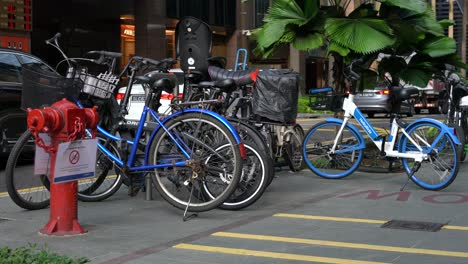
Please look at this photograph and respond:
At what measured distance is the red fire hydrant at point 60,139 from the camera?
563 centimetres

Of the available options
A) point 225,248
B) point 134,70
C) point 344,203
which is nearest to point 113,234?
point 225,248

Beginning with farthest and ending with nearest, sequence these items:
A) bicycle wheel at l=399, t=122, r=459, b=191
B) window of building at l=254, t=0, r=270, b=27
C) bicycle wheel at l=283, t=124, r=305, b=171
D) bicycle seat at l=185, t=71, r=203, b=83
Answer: window of building at l=254, t=0, r=270, b=27 → bicycle wheel at l=283, t=124, r=305, b=171 → bicycle seat at l=185, t=71, r=203, b=83 → bicycle wheel at l=399, t=122, r=459, b=191

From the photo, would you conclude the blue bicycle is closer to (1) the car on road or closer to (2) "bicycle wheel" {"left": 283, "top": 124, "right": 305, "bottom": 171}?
(2) "bicycle wheel" {"left": 283, "top": 124, "right": 305, "bottom": 171}

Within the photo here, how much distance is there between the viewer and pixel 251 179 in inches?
265

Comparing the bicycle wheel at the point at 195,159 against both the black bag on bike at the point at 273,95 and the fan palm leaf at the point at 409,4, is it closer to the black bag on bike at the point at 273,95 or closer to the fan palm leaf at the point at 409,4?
the black bag on bike at the point at 273,95

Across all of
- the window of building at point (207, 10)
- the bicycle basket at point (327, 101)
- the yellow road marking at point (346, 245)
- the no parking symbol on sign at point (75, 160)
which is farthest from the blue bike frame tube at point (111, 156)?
the window of building at point (207, 10)

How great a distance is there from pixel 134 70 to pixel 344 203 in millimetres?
2702

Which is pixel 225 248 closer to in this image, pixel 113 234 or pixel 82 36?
pixel 113 234

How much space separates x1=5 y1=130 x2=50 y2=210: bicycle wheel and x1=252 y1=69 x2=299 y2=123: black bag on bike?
268 centimetres

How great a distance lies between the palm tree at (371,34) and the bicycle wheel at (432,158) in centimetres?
176

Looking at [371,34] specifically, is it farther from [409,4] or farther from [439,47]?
[439,47]

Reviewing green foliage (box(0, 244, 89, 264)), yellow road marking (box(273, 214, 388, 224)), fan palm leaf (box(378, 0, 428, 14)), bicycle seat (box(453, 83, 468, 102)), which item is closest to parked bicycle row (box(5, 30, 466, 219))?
yellow road marking (box(273, 214, 388, 224))

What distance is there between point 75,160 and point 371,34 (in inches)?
205

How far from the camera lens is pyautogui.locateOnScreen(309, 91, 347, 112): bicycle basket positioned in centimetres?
930
